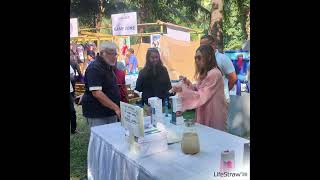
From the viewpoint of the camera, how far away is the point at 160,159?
1.29m

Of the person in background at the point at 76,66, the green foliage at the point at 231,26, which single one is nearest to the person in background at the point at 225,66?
the green foliage at the point at 231,26

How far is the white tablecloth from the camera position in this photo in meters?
1.15

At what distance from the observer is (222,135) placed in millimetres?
1593

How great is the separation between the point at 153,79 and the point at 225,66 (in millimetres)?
720

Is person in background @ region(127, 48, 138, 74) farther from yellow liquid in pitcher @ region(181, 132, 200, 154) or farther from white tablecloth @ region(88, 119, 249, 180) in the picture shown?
yellow liquid in pitcher @ region(181, 132, 200, 154)

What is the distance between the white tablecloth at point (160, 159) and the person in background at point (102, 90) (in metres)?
0.29

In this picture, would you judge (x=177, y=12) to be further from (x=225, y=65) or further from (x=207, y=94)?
(x=207, y=94)

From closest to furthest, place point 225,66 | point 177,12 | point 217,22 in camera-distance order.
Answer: point 225,66 < point 217,22 < point 177,12

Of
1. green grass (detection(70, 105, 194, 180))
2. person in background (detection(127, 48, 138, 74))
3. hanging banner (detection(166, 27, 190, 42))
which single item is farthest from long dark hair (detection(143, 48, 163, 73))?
green grass (detection(70, 105, 194, 180))

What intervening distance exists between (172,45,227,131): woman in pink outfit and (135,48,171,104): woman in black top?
55 cm

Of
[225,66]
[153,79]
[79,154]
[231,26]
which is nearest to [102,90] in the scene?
[153,79]
